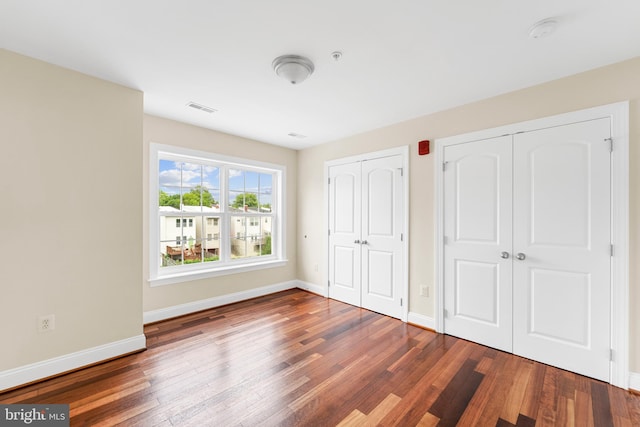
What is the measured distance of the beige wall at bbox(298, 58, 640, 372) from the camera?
6.47ft

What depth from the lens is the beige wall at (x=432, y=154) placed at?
1.97m

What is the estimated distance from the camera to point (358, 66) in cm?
211

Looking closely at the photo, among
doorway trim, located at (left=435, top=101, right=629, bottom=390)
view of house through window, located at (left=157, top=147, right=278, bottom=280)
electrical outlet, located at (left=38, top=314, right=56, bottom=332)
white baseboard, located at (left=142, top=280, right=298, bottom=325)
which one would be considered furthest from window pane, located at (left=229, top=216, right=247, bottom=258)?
doorway trim, located at (left=435, top=101, right=629, bottom=390)

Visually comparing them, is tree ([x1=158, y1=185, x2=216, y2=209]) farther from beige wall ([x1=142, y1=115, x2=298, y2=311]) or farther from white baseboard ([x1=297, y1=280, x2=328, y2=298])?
white baseboard ([x1=297, y1=280, x2=328, y2=298])

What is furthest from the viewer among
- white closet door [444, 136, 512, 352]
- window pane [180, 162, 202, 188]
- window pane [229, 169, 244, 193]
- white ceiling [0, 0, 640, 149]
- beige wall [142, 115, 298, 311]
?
window pane [229, 169, 244, 193]

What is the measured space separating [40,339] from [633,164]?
4.63 m

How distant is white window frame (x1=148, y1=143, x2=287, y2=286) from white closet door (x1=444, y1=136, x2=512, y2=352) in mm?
2616

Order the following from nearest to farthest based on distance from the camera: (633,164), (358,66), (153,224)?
(633,164), (358,66), (153,224)

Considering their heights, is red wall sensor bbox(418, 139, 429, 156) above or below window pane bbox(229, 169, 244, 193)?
above

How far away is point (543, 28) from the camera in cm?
162

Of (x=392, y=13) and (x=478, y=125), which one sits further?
(x=478, y=125)

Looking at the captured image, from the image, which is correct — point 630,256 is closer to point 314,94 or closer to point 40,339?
point 314,94

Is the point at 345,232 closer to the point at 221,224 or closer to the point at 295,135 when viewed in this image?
the point at 295,135

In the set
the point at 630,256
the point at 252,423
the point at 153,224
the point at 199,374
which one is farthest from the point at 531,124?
the point at 153,224
